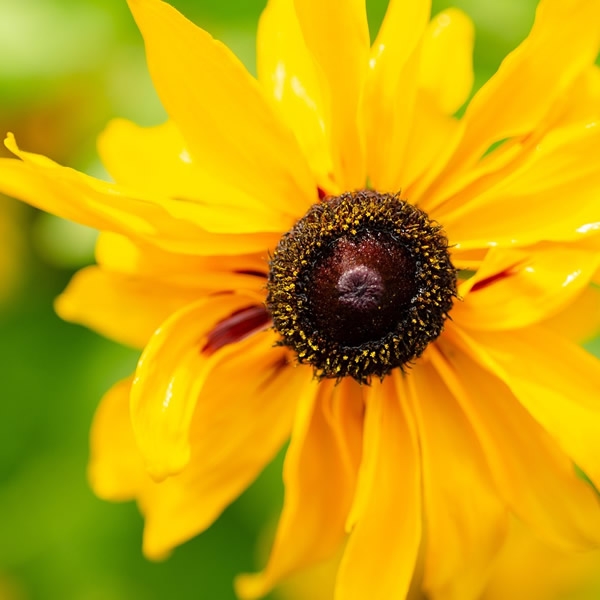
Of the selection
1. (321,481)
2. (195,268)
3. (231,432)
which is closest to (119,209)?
(195,268)

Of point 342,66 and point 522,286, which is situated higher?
point 342,66

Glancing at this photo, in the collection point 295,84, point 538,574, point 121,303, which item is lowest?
point 538,574

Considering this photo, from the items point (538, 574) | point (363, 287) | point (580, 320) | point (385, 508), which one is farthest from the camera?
point (538, 574)

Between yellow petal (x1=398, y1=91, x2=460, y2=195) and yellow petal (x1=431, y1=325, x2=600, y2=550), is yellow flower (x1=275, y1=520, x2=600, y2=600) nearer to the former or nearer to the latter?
yellow petal (x1=431, y1=325, x2=600, y2=550)

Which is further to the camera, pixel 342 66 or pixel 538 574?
pixel 538 574

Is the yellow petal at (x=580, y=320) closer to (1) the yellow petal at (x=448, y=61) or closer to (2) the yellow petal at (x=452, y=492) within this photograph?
(2) the yellow petal at (x=452, y=492)

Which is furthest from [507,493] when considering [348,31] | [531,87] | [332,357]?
[348,31]

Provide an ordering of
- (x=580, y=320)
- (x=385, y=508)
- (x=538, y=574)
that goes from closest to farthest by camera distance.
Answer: (x=385, y=508) < (x=580, y=320) < (x=538, y=574)

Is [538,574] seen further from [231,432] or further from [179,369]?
[179,369]

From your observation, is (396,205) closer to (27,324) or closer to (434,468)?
(434,468)
